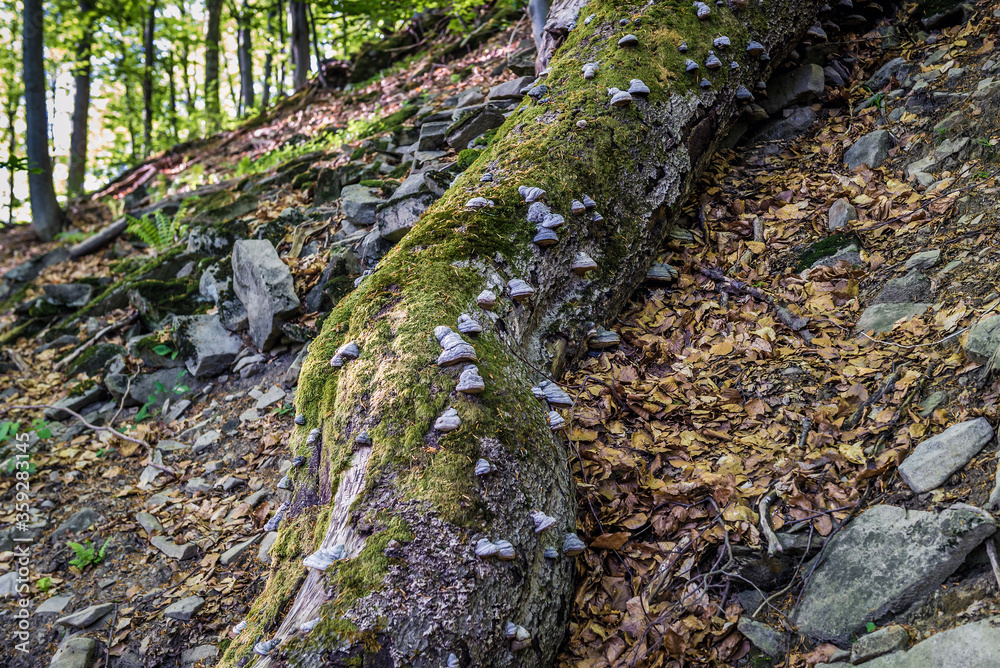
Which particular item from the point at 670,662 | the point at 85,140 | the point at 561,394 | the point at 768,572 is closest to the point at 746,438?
the point at 768,572

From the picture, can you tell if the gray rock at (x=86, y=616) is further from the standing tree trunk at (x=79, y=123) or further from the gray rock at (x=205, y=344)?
the standing tree trunk at (x=79, y=123)

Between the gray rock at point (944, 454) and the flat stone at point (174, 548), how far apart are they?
492 cm

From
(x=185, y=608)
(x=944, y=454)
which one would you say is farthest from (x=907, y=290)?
(x=185, y=608)

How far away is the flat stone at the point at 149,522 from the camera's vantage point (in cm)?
492

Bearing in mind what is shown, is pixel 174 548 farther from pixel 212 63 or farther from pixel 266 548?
pixel 212 63

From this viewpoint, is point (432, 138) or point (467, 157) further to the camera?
point (432, 138)

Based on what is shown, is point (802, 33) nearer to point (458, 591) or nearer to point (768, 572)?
point (768, 572)

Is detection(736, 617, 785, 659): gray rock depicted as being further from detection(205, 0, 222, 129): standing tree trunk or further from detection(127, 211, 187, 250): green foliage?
detection(205, 0, 222, 129): standing tree trunk

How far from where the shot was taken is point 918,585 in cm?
243

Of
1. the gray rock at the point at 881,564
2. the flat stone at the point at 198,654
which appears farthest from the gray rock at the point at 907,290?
the flat stone at the point at 198,654

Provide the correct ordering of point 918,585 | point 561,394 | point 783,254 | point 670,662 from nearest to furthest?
point 918,585, point 670,662, point 561,394, point 783,254

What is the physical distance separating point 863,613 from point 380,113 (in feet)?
35.0
